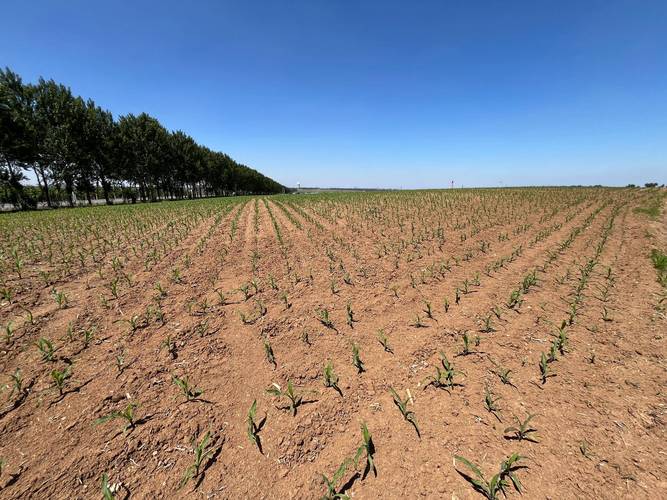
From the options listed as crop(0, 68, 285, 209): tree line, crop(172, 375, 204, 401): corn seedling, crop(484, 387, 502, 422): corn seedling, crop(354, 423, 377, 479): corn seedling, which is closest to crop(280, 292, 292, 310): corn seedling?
crop(172, 375, 204, 401): corn seedling

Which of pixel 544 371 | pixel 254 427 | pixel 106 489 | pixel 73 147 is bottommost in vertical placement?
pixel 254 427

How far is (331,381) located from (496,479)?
2039mm

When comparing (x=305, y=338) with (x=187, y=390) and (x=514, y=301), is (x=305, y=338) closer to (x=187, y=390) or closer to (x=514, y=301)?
(x=187, y=390)

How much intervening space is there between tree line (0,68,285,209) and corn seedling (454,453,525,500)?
51.7 m

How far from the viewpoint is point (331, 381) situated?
3721mm

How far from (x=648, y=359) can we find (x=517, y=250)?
236 inches

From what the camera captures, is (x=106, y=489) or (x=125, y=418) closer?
(x=106, y=489)

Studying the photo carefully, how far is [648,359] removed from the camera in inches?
159

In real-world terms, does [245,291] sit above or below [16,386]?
above

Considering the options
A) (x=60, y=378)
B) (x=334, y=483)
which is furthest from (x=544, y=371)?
(x=60, y=378)

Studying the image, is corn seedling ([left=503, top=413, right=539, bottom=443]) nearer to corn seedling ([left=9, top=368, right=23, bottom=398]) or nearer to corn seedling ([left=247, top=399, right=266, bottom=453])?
corn seedling ([left=247, top=399, right=266, bottom=453])

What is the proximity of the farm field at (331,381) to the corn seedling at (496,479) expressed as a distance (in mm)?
19

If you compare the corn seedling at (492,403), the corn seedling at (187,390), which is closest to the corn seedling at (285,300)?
the corn seedling at (187,390)

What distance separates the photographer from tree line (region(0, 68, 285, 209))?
108 ft
